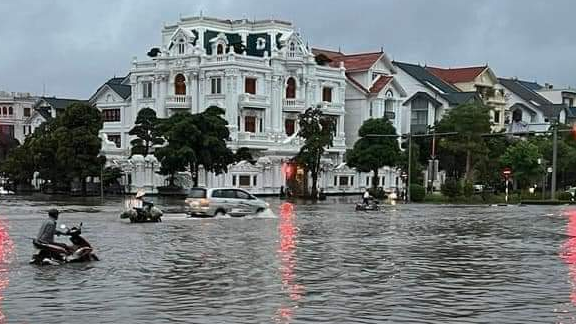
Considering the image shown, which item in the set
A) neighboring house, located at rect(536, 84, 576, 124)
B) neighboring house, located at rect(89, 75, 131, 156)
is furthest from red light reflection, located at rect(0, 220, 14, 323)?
neighboring house, located at rect(536, 84, 576, 124)

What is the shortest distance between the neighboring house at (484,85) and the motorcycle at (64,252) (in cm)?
9539

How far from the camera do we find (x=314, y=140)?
7212 cm

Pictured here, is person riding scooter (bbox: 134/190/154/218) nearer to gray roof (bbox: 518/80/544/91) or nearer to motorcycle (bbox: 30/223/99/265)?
motorcycle (bbox: 30/223/99/265)

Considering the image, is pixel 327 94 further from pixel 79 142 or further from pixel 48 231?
pixel 48 231

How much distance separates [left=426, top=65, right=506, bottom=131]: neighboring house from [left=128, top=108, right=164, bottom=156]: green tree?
49658 mm

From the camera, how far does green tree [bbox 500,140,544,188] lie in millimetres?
78250

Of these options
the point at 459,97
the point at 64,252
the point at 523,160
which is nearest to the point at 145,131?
the point at 523,160

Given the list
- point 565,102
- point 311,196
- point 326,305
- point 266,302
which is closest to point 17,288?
point 266,302

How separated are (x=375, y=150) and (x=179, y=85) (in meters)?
23.7

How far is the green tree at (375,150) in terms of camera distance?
249 ft

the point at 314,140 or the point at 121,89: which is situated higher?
the point at 121,89

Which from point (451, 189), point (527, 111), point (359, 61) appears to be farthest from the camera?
point (527, 111)

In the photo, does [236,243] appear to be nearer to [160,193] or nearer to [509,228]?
[509,228]

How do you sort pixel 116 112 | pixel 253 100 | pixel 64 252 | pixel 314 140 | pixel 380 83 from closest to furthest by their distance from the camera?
pixel 64 252 < pixel 314 140 < pixel 253 100 < pixel 116 112 < pixel 380 83
